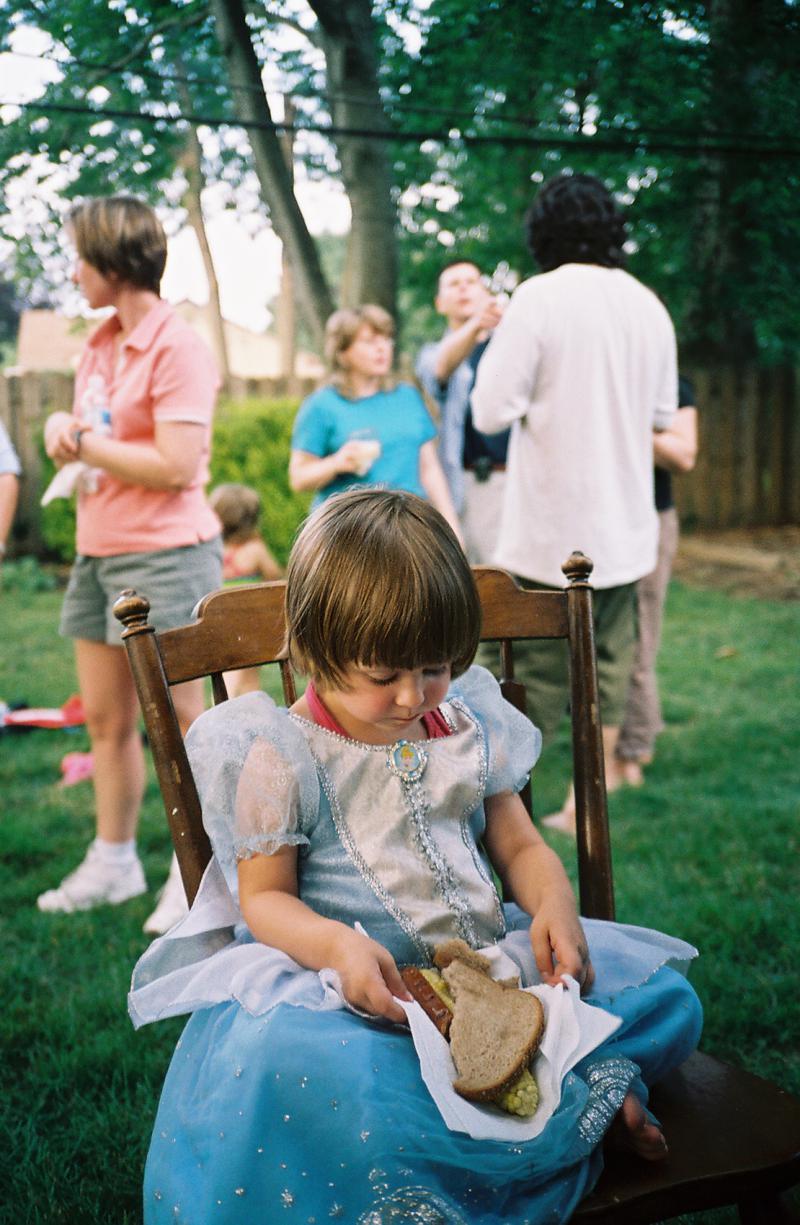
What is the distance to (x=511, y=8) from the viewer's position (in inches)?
96.7

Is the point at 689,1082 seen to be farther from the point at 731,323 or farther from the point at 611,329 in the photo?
the point at 731,323

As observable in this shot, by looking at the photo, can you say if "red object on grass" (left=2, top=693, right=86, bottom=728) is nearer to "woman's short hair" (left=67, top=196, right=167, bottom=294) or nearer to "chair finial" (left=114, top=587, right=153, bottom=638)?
"woman's short hair" (left=67, top=196, right=167, bottom=294)

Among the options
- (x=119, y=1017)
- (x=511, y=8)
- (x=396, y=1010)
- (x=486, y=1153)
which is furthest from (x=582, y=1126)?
(x=511, y=8)

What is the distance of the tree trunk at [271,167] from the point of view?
2.86 meters

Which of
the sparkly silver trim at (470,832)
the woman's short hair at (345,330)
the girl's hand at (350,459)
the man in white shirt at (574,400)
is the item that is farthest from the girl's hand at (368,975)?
the woman's short hair at (345,330)

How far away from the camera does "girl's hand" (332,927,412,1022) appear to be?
4.15 ft

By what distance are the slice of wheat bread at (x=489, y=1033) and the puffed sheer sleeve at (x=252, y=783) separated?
11.1 inches

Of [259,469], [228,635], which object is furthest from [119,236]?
[259,469]

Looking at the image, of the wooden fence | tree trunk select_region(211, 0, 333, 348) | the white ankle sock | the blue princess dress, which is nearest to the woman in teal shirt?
tree trunk select_region(211, 0, 333, 348)

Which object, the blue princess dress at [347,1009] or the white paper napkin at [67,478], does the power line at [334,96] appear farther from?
the blue princess dress at [347,1009]

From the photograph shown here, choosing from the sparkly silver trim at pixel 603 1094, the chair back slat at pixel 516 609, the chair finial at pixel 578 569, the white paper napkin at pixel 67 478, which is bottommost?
the sparkly silver trim at pixel 603 1094

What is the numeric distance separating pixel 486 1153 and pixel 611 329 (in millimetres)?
2381

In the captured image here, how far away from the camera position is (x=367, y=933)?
148 centimetres

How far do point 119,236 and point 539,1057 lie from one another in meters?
2.16
